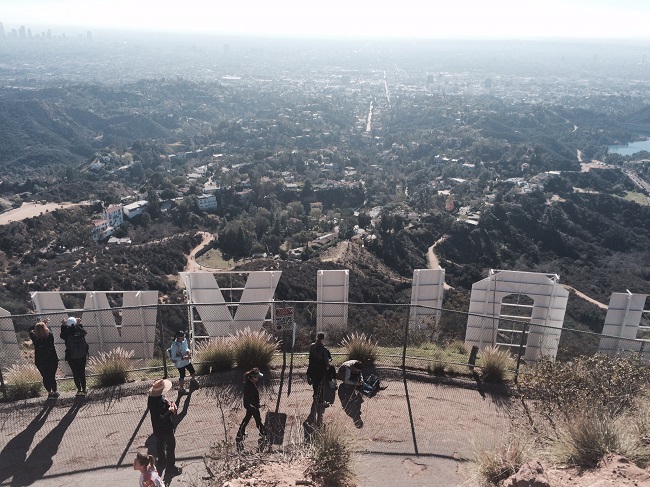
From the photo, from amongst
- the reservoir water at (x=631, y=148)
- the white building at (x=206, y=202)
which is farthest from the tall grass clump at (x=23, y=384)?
the reservoir water at (x=631, y=148)

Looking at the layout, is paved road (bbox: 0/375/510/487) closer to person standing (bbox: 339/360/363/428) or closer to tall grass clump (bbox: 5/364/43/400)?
person standing (bbox: 339/360/363/428)

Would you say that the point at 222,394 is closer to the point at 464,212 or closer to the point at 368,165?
the point at 464,212

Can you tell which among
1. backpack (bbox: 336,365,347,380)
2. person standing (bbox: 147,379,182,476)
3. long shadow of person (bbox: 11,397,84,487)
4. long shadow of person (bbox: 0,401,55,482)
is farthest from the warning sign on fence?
long shadow of person (bbox: 0,401,55,482)

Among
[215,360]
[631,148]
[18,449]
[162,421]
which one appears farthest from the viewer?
[631,148]

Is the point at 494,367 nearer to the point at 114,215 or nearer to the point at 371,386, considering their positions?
the point at 371,386

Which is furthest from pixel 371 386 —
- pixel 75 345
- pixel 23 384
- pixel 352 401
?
pixel 23 384

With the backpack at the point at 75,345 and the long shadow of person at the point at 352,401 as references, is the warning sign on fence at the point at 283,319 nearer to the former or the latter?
the long shadow of person at the point at 352,401
